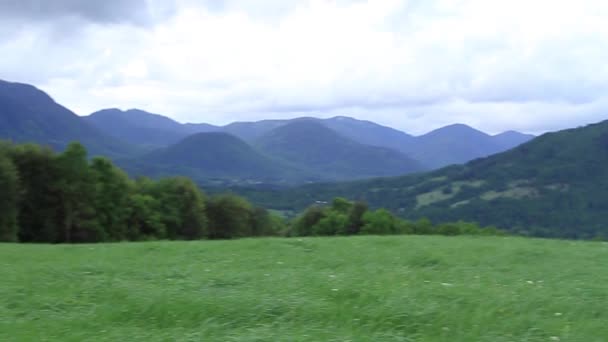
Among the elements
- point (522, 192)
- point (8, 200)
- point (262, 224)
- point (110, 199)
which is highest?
point (522, 192)

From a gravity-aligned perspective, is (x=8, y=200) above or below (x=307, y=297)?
above

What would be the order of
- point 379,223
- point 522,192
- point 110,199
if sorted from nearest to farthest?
point 110,199 → point 379,223 → point 522,192

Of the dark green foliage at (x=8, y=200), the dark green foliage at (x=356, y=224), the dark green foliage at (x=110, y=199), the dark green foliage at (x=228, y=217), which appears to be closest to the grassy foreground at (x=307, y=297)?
the dark green foliage at (x=8, y=200)

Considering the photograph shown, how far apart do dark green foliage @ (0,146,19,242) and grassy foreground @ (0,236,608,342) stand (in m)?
26.9

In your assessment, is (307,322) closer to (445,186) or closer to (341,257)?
(341,257)

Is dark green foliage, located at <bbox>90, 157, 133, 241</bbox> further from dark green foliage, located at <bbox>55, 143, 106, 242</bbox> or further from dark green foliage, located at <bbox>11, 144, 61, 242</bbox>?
dark green foliage, located at <bbox>11, 144, 61, 242</bbox>

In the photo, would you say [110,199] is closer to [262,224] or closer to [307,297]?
[262,224]

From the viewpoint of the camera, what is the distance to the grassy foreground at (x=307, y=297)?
25.8ft

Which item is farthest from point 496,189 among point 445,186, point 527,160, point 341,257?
point 341,257

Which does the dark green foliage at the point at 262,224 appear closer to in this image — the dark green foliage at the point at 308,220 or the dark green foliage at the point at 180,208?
the dark green foliage at the point at 308,220

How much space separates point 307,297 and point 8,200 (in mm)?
35694

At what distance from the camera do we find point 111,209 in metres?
48.3

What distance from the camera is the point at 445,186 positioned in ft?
566

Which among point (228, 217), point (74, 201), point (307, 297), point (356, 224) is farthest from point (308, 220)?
point (307, 297)
